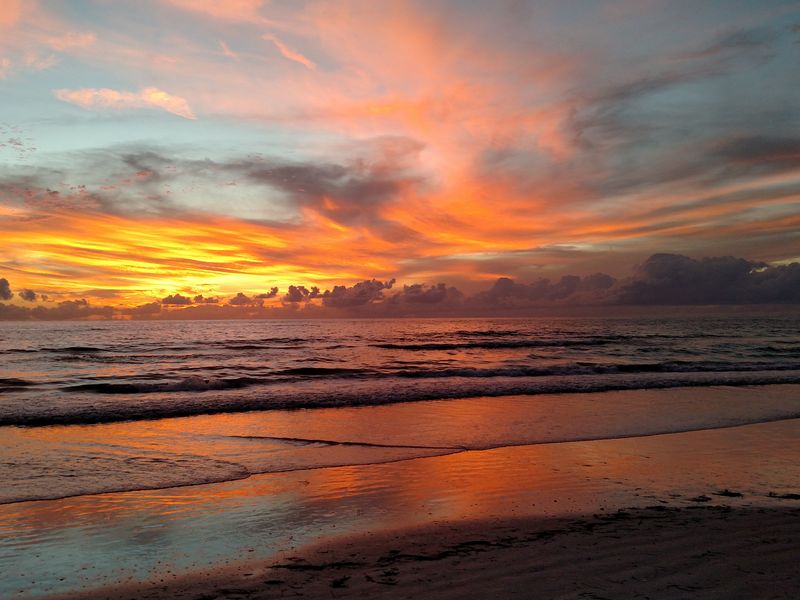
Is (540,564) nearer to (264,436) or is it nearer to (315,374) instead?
(264,436)

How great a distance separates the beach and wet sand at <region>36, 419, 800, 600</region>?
3 centimetres

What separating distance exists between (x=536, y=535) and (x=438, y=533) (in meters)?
1.32

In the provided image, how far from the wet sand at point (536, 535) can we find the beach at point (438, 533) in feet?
0.09

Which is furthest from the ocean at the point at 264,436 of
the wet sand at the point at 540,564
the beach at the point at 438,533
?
the wet sand at the point at 540,564

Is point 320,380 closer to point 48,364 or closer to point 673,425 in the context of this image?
point 673,425

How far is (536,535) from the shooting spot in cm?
698

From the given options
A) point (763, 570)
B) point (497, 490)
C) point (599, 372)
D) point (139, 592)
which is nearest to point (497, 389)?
point (599, 372)

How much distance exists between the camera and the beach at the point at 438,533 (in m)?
5.63

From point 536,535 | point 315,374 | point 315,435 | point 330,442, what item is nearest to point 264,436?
point 315,435

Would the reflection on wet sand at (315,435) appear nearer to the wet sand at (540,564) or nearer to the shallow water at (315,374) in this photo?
the shallow water at (315,374)

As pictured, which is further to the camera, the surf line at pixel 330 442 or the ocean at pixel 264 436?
the surf line at pixel 330 442

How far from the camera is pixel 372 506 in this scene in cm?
852

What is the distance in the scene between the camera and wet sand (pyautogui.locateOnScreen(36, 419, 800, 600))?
554 cm

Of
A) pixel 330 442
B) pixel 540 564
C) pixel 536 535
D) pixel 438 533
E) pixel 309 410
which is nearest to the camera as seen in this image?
pixel 540 564
